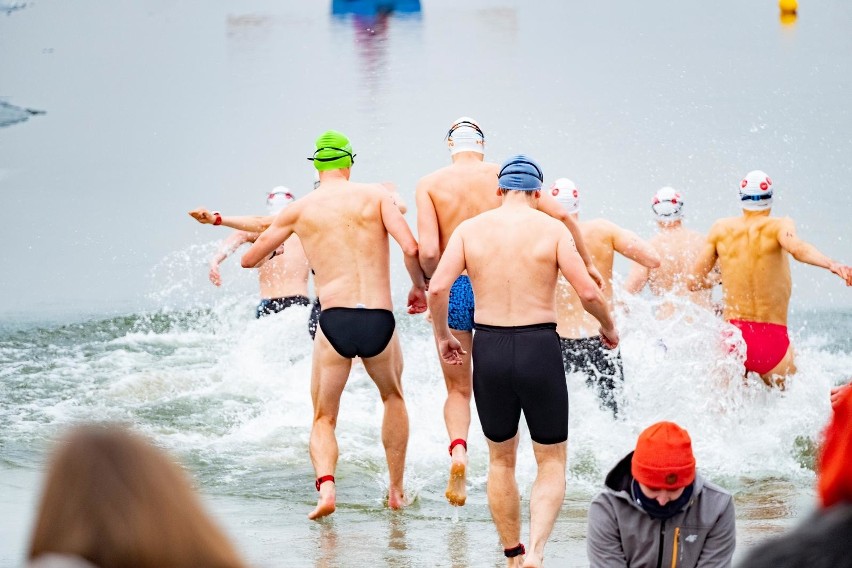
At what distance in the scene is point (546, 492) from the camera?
18.4 feet

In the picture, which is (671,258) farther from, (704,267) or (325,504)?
(325,504)

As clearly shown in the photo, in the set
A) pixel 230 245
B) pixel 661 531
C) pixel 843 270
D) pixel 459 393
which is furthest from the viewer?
pixel 230 245

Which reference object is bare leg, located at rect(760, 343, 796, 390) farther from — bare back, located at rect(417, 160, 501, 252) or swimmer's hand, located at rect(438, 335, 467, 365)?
swimmer's hand, located at rect(438, 335, 467, 365)

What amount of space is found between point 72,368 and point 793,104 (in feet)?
46.7

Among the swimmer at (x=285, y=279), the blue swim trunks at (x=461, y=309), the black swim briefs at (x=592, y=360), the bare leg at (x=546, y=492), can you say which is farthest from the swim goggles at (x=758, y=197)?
the swimmer at (x=285, y=279)

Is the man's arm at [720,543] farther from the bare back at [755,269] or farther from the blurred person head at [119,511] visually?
the bare back at [755,269]

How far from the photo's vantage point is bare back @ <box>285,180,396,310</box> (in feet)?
21.5

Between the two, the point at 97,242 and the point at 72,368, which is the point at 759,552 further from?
the point at 97,242

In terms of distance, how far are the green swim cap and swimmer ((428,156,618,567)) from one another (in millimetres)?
1246

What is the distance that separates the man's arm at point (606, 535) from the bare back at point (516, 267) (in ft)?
4.93

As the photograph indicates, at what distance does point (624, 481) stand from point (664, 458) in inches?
12.1

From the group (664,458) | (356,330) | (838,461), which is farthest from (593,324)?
(838,461)

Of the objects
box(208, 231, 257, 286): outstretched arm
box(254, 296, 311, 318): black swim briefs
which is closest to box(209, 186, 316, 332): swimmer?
box(254, 296, 311, 318): black swim briefs

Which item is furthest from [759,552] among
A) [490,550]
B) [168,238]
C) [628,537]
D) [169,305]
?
[168,238]
